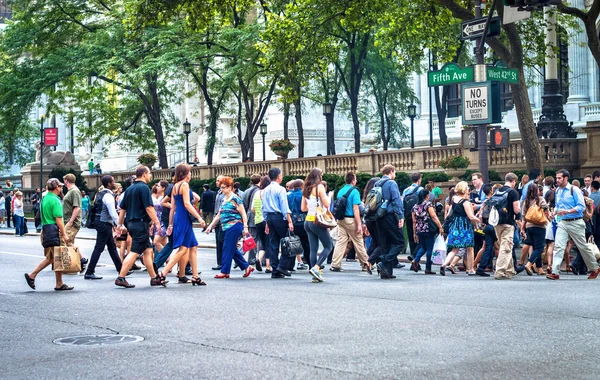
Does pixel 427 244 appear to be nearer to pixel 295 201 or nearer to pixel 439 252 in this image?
pixel 439 252

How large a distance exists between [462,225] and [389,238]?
182cm

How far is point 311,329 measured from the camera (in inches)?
401

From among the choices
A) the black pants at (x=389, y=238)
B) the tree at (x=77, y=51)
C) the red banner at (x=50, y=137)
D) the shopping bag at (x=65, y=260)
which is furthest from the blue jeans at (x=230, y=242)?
the red banner at (x=50, y=137)

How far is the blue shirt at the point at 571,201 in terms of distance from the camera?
54.8ft

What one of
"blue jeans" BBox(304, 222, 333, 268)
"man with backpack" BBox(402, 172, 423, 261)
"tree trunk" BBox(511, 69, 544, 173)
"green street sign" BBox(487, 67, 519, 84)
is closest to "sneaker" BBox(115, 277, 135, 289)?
"blue jeans" BBox(304, 222, 333, 268)

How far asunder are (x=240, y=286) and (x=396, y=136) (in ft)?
126

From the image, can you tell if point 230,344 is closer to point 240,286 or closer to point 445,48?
point 240,286

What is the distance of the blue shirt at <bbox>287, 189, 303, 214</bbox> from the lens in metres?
18.5

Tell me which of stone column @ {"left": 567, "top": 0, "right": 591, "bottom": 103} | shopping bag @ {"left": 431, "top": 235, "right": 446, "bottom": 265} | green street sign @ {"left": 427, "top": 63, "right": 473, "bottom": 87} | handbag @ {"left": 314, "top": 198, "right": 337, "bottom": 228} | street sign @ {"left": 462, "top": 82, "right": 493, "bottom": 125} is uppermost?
stone column @ {"left": 567, "top": 0, "right": 591, "bottom": 103}

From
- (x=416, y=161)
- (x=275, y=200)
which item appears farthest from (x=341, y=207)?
(x=416, y=161)

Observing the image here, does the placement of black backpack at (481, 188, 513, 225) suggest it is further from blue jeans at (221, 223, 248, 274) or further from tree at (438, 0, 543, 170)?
tree at (438, 0, 543, 170)

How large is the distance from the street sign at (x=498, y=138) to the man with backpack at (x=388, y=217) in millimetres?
4447

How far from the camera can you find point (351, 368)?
788 centimetres

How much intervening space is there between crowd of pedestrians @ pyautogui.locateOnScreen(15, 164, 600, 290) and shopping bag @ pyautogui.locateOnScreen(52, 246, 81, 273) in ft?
0.95
